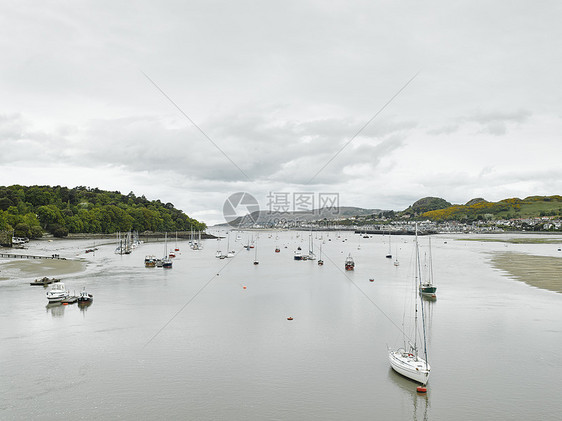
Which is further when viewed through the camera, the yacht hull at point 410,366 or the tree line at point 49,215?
the tree line at point 49,215

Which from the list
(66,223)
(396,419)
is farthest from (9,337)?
(66,223)

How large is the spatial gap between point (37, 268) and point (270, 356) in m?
63.0

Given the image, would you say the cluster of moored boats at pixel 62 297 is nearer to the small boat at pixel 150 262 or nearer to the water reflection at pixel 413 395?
the water reflection at pixel 413 395

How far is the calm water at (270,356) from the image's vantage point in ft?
72.8

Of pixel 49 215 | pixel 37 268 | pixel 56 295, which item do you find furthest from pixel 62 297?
pixel 49 215

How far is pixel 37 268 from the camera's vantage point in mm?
74688

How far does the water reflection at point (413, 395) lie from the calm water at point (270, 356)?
0.12 meters

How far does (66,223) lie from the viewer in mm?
171750

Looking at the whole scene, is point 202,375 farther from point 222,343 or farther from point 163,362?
point 222,343

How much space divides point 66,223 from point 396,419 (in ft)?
590

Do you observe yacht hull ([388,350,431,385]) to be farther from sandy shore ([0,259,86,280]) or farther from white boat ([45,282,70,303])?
sandy shore ([0,259,86,280])

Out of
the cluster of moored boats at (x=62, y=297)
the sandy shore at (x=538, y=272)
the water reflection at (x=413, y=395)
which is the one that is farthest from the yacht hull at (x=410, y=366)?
the sandy shore at (x=538, y=272)

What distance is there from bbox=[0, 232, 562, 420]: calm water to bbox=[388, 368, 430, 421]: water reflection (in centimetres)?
12

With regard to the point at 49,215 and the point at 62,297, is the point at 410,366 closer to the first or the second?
the point at 62,297
